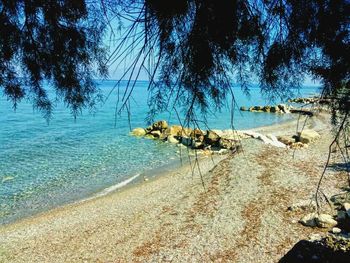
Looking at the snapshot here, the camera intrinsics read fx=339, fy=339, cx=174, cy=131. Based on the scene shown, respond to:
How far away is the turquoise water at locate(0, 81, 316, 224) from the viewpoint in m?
14.5

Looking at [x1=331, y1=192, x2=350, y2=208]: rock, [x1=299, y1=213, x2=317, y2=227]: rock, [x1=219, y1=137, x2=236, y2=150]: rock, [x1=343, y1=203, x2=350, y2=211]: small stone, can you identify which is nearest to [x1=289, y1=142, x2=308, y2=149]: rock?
Result: [x1=219, y1=137, x2=236, y2=150]: rock

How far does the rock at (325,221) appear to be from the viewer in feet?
27.6

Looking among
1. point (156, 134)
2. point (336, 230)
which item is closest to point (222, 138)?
point (156, 134)

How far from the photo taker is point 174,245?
8.70 metres

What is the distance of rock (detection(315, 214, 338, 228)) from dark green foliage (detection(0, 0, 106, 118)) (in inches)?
275

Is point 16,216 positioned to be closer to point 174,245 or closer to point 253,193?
point 174,245

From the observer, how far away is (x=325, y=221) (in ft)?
27.7

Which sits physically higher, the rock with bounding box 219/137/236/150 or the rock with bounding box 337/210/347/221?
the rock with bounding box 337/210/347/221

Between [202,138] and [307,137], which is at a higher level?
[307,137]

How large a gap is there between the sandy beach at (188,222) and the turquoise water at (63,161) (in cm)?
153

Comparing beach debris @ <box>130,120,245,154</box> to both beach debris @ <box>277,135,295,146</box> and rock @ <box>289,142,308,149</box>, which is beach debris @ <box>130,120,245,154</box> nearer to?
beach debris @ <box>277,135,295,146</box>

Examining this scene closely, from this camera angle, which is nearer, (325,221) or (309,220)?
(325,221)

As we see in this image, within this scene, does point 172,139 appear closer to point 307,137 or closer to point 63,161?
point 63,161

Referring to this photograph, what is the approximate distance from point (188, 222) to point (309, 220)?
11.1 feet
